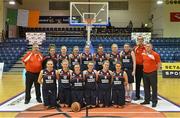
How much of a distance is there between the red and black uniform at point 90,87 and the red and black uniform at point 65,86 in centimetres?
43

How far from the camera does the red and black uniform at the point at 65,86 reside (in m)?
8.18

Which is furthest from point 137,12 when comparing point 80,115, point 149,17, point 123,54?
point 80,115

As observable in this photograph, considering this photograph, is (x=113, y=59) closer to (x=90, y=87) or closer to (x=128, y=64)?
(x=128, y=64)

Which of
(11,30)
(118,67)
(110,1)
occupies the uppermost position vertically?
(110,1)

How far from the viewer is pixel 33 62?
8688 mm

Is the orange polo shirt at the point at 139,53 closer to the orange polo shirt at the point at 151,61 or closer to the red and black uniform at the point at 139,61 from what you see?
the red and black uniform at the point at 139,61

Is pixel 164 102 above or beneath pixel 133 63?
beneath

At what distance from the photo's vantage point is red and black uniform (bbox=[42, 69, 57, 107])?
8.23 m

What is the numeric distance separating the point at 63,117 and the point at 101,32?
2107 cm

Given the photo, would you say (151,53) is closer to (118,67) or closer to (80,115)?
(118,67)

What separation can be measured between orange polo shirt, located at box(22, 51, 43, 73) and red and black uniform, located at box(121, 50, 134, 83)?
224 cm

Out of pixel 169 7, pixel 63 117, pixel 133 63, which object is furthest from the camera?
pixel 169 7

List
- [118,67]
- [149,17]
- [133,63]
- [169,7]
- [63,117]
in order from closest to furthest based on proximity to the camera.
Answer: [63,117]
[118,67]
[133,63]
[169,7]
[149,17]

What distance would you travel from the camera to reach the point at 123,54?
9.12m
